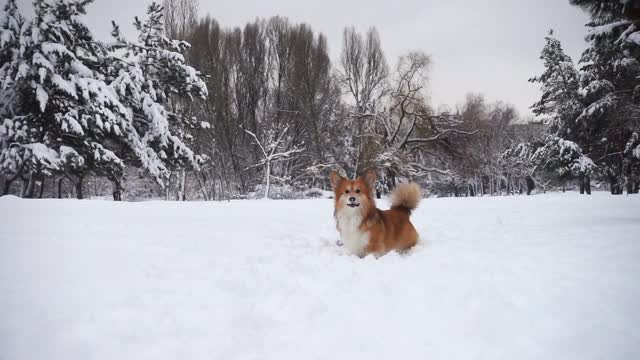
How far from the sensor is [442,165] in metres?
22.5

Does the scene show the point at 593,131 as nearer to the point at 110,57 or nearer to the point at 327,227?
the point at 327,227

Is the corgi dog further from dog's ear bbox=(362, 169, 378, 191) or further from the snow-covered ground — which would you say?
the snow-covered ground

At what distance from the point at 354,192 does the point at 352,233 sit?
526mm

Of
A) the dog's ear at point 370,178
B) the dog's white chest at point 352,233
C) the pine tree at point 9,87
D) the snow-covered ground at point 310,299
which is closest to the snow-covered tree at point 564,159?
the snow-covered ground at point 310,299

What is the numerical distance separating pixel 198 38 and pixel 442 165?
18.0 metres

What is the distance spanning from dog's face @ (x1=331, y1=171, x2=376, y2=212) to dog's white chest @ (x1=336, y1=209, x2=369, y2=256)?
101 millimetres

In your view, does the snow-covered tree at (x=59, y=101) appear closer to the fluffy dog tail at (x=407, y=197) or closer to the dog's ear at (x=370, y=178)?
the dog's ear at (x=370, y=178)

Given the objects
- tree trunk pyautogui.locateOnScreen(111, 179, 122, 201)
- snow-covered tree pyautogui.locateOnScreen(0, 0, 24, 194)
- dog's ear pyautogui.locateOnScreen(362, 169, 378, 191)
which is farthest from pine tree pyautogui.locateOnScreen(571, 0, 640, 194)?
tree trunk pyautogui.locateOnScreen(111, 179, 122, 201)

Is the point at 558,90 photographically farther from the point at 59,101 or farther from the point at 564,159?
the point at 59,101

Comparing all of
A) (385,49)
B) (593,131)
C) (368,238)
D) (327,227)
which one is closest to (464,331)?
(368,238)

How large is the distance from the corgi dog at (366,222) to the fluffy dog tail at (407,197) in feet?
0.80

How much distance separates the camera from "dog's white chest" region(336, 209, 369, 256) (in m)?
4.12

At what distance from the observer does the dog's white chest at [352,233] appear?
412 centimetres

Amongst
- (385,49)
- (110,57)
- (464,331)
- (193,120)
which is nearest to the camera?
(464,331)
